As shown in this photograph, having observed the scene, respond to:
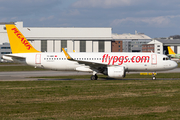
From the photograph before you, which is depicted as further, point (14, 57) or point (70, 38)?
point (70, 38)

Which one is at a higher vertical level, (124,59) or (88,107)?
(124,59)

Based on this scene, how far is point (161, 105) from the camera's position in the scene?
17.6m

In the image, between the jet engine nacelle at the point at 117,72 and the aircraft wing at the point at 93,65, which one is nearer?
the jet engine nacelle at the point at 117,72

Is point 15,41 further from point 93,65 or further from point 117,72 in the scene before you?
point 117,72

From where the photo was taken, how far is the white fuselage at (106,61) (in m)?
37.9

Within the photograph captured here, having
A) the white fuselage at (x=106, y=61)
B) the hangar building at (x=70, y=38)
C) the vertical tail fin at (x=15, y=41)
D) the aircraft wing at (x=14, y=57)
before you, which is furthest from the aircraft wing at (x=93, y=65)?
the hangar building at (x=70, y=38)

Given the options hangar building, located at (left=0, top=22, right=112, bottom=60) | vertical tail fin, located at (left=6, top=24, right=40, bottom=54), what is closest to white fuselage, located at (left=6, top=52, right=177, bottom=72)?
vertical tail fin, located at (left=6, top=24, right=40, bottom=54)

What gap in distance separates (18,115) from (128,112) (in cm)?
590

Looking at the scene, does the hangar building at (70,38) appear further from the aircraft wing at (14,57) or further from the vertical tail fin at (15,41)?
the aircraft wing at (14,57)

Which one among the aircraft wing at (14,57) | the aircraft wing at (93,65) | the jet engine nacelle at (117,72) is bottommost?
the jet engine nacelle at (117,72)

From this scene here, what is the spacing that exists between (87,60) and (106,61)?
8.74 ft

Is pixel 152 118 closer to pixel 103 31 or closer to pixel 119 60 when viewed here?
pixel 119 60

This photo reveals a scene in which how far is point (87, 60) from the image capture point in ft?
127

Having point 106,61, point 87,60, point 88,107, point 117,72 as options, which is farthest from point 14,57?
point 88,107
